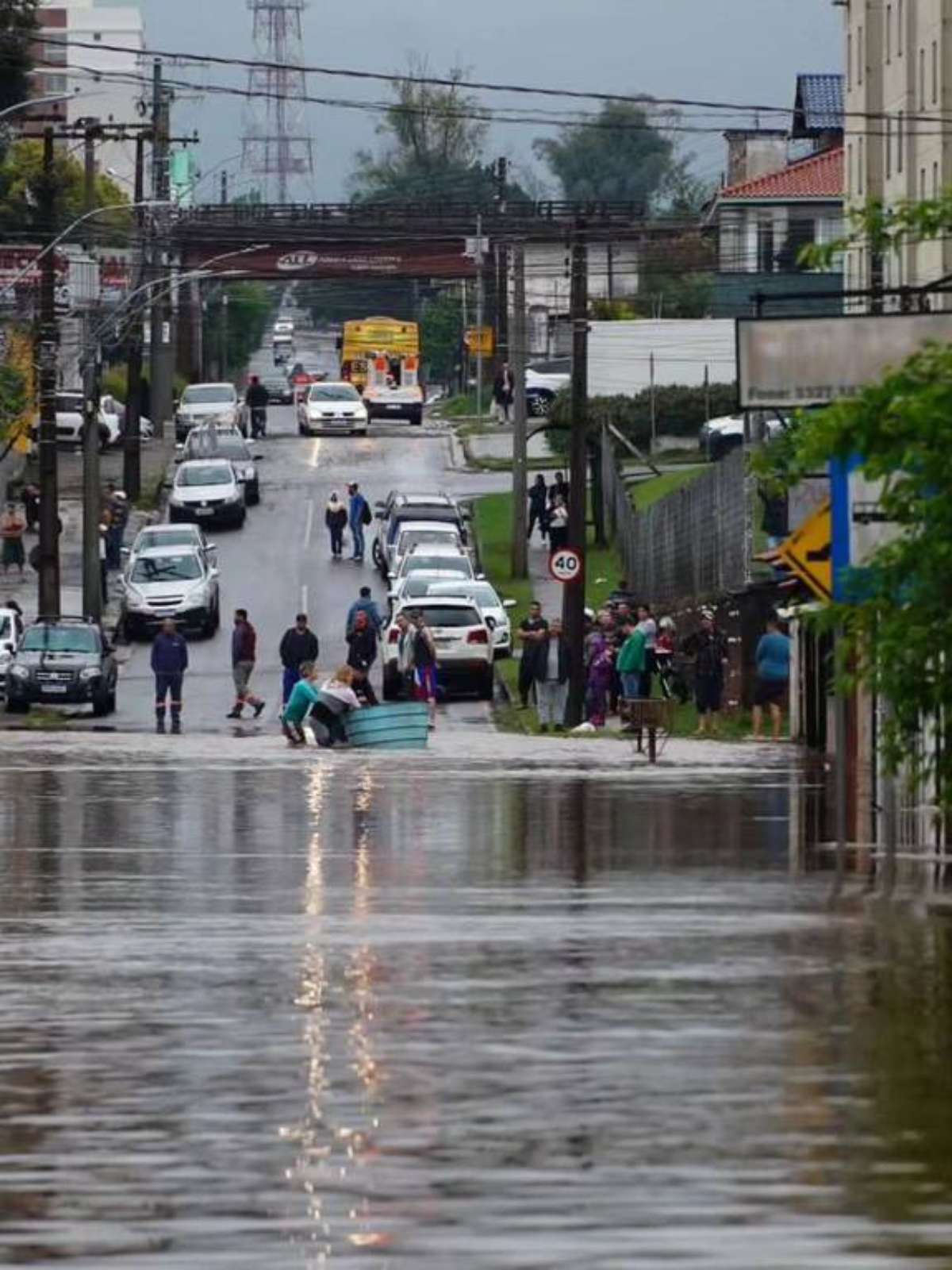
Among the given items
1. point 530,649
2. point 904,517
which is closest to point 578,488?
point 530,649

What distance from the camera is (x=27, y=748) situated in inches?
1463

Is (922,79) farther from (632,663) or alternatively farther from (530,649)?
(632,663)

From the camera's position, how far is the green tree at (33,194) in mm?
98375

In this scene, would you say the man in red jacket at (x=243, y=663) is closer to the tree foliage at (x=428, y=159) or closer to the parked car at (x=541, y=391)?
the parked car at (x=541, y=391)

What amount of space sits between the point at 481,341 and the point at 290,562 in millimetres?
41493

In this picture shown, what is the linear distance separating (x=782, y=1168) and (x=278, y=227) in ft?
336

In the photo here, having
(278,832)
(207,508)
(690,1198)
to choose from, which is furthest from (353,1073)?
(207,508)

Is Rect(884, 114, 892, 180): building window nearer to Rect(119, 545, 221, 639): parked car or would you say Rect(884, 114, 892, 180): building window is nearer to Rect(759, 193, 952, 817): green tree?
Rect(119, 545, 221, 639): parked car

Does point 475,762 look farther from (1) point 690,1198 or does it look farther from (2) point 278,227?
(2) point 278,227

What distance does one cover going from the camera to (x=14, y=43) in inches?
3509

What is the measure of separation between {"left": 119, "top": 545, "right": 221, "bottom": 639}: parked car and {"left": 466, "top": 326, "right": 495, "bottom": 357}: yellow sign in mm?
49035

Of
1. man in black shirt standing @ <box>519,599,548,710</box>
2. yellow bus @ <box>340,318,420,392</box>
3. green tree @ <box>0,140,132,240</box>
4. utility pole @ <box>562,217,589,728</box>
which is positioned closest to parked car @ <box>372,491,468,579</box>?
utility pole @ <box>562,217,589,728</box>

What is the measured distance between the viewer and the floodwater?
9.95 metres

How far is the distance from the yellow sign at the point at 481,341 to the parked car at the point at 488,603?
52.7 metres
